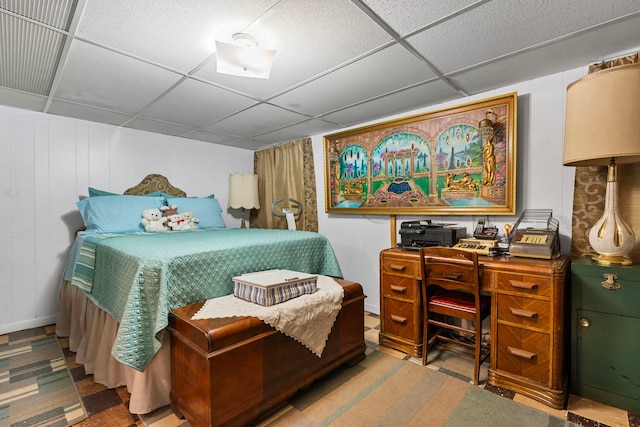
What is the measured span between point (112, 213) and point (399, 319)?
2.82 metres

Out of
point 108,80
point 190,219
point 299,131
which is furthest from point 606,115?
point 190,219

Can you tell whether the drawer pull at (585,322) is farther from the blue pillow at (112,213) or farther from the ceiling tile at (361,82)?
the blue pillow at (112,213)

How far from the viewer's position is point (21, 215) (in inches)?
111

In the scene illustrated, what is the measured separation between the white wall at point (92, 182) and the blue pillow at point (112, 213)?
38 cm

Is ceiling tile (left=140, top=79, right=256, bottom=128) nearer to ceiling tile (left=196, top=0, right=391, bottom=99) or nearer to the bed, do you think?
ceiling tile (left=196, top=0, right=391, bottom=99)

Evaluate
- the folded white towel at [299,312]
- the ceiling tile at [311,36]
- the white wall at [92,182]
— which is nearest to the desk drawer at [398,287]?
the folded white towel at [299,312]

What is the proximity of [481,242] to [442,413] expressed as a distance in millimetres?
1174

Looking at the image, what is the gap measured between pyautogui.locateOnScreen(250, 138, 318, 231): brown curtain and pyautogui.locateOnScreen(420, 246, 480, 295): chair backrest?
188 centimetres

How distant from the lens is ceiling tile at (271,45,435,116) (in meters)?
1.93


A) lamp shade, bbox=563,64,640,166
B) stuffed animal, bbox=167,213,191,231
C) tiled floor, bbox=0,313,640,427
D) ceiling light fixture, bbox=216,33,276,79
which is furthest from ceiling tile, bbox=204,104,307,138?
tiled floor, bbox=0,313,640,427

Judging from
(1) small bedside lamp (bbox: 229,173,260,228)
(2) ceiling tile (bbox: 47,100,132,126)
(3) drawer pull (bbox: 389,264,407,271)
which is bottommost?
(3) drawer pull (bbox: 389,264,407,271)

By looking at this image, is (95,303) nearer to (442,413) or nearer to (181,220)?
(181,220)

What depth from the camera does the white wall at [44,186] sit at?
2.76m

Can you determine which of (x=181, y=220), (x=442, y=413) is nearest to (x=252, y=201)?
(x=181, y=220)
